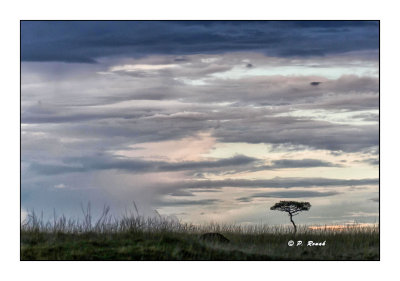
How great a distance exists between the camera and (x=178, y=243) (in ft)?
61.4

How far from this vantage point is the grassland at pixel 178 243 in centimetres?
1820

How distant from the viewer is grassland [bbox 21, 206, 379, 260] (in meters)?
18.2

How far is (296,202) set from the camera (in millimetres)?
19922

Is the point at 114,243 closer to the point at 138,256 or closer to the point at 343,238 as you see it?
the point at 138,256

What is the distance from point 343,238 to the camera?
67.7 feet

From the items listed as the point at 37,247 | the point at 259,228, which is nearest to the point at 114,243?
the point at 37,247

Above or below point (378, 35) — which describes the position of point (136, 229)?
below

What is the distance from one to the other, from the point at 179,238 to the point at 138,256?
1.51 metres

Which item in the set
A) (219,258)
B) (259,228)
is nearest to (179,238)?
(219,258)

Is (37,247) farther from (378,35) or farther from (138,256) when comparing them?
(378,35)

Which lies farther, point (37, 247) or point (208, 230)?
point (208, 230)
